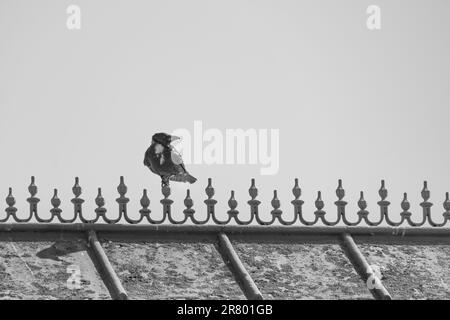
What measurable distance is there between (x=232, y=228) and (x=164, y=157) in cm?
205

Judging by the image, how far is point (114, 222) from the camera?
87625 mm

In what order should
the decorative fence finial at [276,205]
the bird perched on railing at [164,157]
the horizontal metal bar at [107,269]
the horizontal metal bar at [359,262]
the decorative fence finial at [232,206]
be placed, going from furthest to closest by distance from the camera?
the decorative fence finial at [276,205] < the decorative fence finial at [232,206] < the bird perched on railing at [164,157] < the horizontal metal bar at [359,262] < the horizontal metal bar at [107,269]

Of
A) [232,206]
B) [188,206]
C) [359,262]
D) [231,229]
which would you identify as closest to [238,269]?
[231,229]

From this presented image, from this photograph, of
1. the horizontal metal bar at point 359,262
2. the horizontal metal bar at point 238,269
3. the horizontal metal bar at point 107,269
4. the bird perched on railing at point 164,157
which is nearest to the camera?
the horizontal metal bar at point 107,269

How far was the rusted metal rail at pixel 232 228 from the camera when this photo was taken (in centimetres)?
8719

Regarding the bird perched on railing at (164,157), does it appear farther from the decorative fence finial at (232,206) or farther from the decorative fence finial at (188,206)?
the decorative fence finial at (232,206)

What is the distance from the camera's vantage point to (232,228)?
88188mm

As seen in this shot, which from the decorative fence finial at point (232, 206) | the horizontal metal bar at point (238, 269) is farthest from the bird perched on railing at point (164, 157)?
the horizontal metal bar at point (238, 269)

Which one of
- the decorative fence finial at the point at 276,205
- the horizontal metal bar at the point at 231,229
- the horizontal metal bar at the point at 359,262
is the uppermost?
the decorative fence finial at the point at 276,205

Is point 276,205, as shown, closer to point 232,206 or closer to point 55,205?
point 232,206

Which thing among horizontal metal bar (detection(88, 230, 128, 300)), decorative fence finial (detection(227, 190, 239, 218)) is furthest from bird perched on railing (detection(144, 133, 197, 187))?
horizontal metal bar (detection(88, 230, 128, 300))
